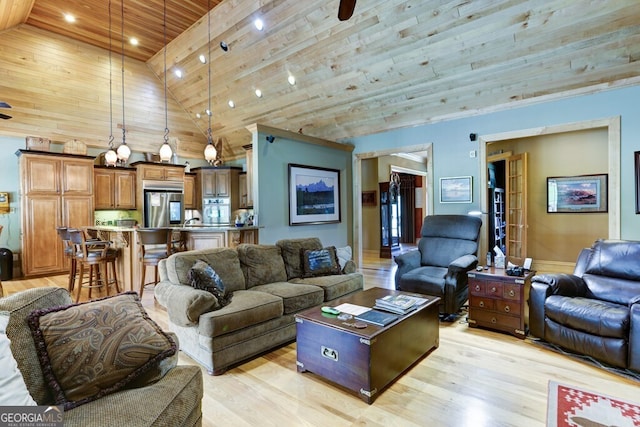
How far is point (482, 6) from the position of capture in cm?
354

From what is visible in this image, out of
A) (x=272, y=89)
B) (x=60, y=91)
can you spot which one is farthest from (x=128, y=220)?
(x=272, y=89)

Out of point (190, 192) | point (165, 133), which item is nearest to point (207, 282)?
point (165, 133)

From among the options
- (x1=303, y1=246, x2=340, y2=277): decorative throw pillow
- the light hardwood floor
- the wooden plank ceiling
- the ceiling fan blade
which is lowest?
the light hardwood floor

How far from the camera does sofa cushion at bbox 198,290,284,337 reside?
248 cm

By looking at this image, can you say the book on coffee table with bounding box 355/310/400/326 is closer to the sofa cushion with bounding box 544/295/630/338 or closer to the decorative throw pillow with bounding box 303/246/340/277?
the decorative throw pillow with bounding box 303/246/340/277

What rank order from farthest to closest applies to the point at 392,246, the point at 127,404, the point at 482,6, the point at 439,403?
the point at 392,246
the point at 482,6
the point at 439,403
the point at 127,404

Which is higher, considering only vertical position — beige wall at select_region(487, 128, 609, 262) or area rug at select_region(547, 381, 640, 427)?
beige wall at select_region(487, 128, 609, 262)

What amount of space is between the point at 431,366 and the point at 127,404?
2187mm

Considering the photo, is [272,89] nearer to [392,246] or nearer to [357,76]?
[357,76]

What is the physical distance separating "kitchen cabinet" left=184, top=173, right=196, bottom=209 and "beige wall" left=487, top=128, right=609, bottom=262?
6.92m

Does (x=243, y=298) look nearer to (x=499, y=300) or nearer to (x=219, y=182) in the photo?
(x=499, y=300)

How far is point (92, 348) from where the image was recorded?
1363 millimetres

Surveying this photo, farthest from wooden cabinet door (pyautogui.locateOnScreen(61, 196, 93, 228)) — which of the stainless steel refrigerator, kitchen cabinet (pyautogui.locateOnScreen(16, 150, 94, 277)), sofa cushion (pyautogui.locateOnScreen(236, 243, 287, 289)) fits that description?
sofa cushion (pyautogui.locateOnScreen(236, 243, 287, 289))

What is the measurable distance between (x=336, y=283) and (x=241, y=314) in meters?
1.23
